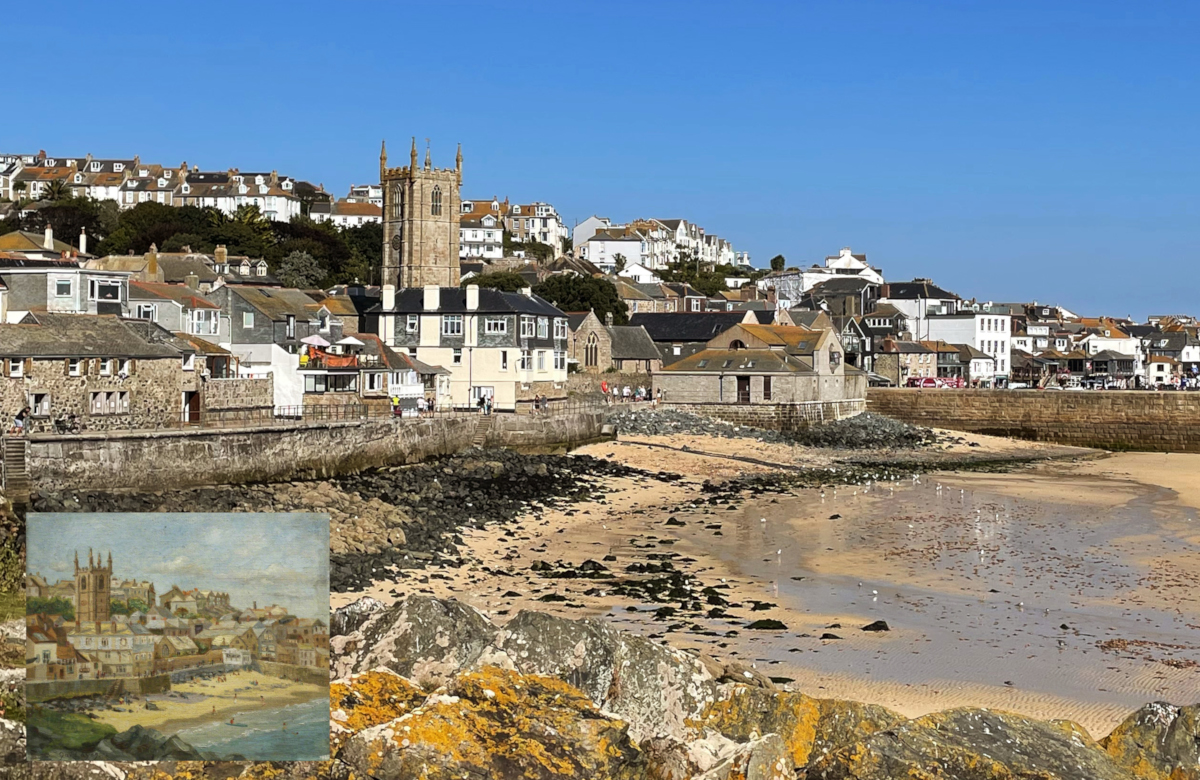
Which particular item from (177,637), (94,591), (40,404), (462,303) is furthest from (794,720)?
(462,303)

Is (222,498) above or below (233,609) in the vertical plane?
below

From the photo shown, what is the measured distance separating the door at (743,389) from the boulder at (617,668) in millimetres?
45828

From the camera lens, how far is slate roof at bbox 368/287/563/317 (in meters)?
53.5

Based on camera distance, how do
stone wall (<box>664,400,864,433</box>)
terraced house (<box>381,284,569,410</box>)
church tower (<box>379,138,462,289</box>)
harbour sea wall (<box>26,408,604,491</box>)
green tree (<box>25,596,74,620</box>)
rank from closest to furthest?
1. green tree (<box>25,596,74,620</box>)
2. harbour sea wall (<box>26,408,604,491</box>)
3. terraced house (<box>381,284,569,410</box>)
4. stone wall (<box>664,400,864,433</box>)
5. church tower (<box>379,138,462,289</box>)

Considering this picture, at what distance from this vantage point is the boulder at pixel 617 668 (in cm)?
979

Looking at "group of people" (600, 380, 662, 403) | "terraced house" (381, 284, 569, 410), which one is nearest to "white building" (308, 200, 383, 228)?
"group of people" (600, 380, 662, 403)

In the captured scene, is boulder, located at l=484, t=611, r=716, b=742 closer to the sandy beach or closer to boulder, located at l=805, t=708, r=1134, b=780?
boulder, located at l=805, t=708, r=1134, b=780

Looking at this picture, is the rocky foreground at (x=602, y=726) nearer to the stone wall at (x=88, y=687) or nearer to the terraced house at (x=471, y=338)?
the stone wall at (x=88, y=687)

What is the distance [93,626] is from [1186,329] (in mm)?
124715

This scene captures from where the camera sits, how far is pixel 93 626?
534cm

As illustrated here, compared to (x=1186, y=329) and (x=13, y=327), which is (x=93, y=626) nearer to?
(x=13, y=327)

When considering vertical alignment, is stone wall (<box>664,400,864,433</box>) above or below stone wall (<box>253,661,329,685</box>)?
below

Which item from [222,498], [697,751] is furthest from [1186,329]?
[697,751]

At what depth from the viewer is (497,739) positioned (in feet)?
24.8
